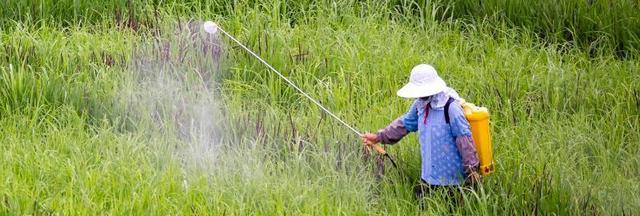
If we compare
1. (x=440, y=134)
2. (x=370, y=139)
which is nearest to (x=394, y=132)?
(x=370, y=139)

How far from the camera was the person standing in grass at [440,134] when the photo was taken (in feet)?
19.2

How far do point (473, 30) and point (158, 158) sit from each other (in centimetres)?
299

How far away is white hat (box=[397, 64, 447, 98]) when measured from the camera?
581 centimetres

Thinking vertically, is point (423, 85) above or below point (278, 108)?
above

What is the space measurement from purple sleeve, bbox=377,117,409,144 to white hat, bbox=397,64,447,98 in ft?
0.97

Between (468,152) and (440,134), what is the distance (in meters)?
0.16

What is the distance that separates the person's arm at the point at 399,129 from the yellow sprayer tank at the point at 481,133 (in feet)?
1.08

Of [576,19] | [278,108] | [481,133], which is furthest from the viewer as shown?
[576,19]

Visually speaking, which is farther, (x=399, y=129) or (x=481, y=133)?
(x=399, y=129)

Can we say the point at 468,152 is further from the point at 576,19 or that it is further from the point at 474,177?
the point at 576,19

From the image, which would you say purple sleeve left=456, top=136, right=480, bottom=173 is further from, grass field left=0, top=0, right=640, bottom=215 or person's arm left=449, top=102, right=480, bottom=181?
grass field left=0, top=0, right=640, bottom=215

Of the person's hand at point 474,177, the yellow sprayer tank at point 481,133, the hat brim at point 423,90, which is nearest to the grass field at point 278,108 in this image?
the person's hand at point 474,177

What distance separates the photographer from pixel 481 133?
229 inches

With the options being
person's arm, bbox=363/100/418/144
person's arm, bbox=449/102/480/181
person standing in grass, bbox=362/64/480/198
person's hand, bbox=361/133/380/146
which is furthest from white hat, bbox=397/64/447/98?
person's hand, bbox=361/133/380/146
